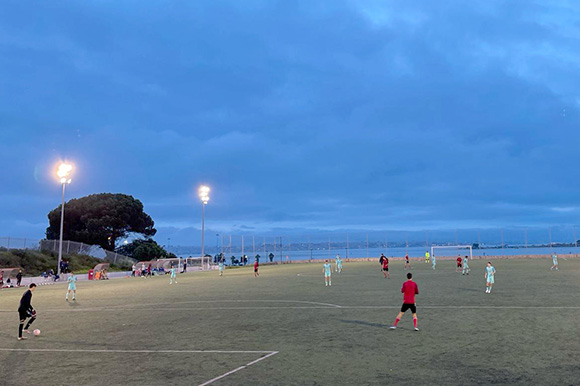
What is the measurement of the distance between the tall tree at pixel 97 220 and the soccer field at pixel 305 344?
6462 centimetres

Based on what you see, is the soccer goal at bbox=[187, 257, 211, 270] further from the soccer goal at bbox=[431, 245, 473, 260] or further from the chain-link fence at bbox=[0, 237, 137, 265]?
the soccer goal at bbox=[431, 245, 473, 260]

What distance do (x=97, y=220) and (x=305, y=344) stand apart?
79730 millimetres

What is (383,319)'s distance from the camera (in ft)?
55.3

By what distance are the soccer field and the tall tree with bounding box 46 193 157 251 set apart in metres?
64.6

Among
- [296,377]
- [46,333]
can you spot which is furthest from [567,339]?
[46,333]

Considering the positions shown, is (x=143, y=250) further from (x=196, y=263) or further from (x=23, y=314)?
(x=23, y=314)

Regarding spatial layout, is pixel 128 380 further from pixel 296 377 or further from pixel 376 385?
pixel 376 385

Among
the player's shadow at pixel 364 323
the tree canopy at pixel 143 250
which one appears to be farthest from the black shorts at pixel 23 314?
the tree canopy at pixel 143 250

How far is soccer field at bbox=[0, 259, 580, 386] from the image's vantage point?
980cm

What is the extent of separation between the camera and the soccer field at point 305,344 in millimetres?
9797

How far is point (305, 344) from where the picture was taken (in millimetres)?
12961

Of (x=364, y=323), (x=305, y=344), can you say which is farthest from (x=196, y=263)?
(x=305, y=344)

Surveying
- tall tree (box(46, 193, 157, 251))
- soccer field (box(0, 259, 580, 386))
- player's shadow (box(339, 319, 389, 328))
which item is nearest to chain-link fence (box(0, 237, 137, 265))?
tall tree (box(46, 193, 157, 251))

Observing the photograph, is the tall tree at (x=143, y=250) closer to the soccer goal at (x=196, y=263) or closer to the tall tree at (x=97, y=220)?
the tall tree at (x=97, y=220)
